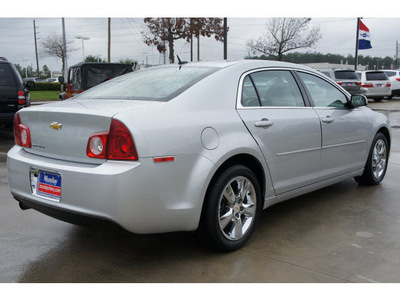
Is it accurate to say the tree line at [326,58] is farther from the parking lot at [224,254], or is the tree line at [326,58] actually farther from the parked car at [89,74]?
the parking lot at [224,254]

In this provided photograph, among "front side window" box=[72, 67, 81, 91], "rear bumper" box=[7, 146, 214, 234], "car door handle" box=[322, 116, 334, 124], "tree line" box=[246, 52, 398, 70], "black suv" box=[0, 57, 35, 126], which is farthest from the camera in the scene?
"tree line" box=[246, 52, 398, 70]

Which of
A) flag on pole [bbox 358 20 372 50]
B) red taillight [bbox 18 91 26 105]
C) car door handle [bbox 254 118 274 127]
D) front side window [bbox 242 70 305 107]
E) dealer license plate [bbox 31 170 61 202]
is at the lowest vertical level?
dealer license plate [bbox 31 170 61 202]

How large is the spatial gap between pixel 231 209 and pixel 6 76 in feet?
24.4

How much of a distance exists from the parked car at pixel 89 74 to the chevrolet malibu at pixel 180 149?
8670 mm

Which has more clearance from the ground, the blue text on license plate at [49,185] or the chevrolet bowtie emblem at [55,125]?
the chevrolet bowtie emblem at [55,125]

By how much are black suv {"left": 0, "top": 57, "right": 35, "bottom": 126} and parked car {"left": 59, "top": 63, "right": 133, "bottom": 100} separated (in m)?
2.91

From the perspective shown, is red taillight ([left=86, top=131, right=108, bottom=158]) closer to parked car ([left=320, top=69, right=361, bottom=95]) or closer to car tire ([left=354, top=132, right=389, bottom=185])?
car tire ([left=354, top=132, right=389, bottom=185])

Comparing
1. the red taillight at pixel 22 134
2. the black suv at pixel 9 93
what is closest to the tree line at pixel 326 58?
the black suv at pixel 9 93

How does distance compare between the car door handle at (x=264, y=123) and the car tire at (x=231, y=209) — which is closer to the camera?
the car tire at (x=231, y=209)

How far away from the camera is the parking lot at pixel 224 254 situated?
287cm

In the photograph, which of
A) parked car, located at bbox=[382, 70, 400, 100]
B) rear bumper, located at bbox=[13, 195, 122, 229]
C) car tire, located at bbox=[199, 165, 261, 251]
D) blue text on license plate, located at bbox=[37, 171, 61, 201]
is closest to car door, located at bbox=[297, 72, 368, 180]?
car tire, located at bbox=[199, 165, 261, 251]

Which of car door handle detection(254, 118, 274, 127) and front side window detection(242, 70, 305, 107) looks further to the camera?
front side window detection(242, 70, 305, 107)

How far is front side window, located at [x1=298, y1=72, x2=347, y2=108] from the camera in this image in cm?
423

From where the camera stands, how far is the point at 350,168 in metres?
4.64
